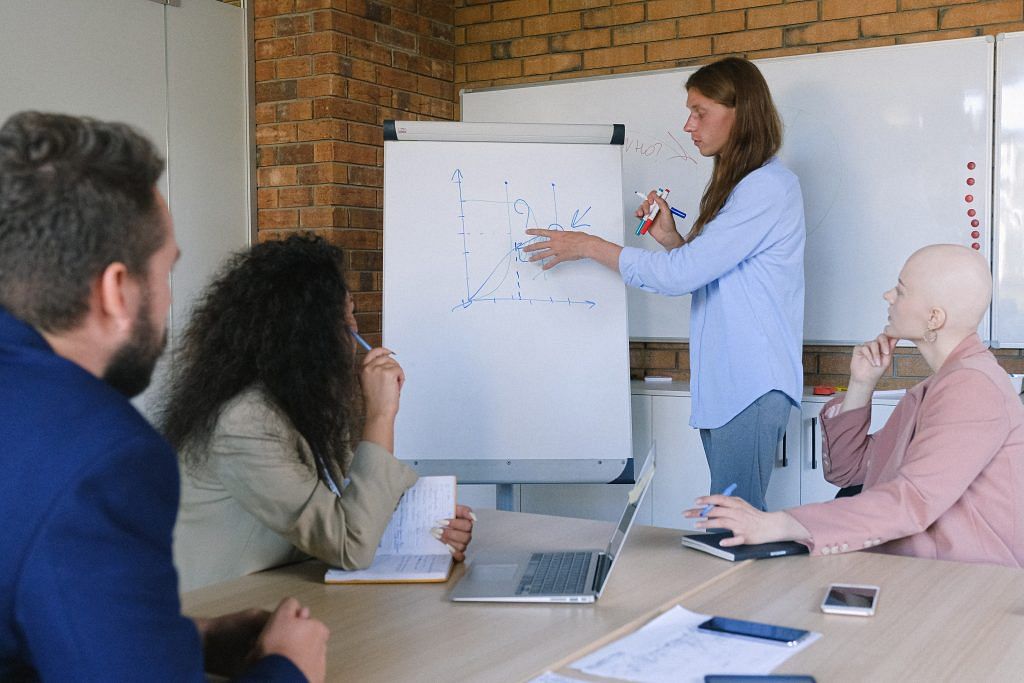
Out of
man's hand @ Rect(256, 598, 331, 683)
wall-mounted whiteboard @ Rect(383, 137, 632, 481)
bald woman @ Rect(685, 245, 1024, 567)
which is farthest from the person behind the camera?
wall-mounted whiteboard @ Rect(383, 137, 632, 481)

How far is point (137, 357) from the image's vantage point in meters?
0.91

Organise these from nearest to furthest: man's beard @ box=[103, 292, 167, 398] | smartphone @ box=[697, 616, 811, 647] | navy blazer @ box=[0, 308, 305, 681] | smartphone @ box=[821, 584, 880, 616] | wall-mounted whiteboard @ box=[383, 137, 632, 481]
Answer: navy blazer @ box=[0, 308, 305, 681]
man's beard @ box=[103, 292, 167, 398]
smartphone @ box=[697, 616, 811, 647]
smartphone @ box=[821, 584, 880, 616]
wall-mounted whiteboard @ box=[383, 137, 632, 481]

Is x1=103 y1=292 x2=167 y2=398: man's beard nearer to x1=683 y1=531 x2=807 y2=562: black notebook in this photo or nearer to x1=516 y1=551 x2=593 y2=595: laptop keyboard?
x1=516 y1=551 x2=593 y2=595: laptop keyboard

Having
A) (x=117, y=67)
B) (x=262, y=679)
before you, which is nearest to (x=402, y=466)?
(x=262, y=679)

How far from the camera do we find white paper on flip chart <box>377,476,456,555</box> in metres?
1.87

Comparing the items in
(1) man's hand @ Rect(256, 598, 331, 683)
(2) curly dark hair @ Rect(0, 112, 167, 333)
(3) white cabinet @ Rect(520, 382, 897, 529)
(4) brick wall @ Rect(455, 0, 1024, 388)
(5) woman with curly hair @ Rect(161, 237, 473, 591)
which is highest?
(4) brick wall @ Rect(455, 0, 1024, 388)

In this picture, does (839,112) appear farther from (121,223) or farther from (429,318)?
(121,223)

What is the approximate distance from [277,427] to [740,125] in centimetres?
175

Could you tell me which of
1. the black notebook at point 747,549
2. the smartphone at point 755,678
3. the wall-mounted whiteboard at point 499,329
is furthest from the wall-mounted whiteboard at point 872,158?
the smartphone at point 755,678

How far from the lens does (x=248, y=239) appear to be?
4.05 meters

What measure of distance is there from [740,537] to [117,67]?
2684 millimetres

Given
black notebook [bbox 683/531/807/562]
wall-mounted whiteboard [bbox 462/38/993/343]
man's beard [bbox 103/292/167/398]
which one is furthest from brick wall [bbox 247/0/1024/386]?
man's beard [bbox 103/292/167/398]

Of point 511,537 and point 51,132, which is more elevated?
point 51,132

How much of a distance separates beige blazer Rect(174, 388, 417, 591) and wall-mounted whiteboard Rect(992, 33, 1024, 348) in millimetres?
2443
